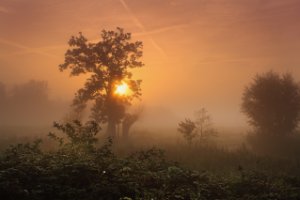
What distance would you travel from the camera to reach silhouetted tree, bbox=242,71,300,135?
37375 millimetres

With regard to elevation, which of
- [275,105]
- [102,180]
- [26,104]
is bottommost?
[102,180]

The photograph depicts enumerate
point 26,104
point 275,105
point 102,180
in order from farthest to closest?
point 26,104
point 275,105
point 102,180

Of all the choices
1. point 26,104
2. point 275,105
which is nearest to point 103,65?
point 275,105

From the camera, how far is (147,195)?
9062 millimetres

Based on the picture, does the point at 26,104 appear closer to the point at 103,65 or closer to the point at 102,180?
the point at 103,65

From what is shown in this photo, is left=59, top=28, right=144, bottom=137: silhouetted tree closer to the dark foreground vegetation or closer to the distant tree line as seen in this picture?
the dark foreground vegetation

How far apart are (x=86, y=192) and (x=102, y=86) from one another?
2965 cm

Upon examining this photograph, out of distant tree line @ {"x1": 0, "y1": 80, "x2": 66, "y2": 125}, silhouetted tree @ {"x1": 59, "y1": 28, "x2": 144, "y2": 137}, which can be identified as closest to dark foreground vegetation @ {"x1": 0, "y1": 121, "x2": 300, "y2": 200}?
silhouetted tree @ {"x1": 59, "y1": 28, "x2": 144, "y2": 137}

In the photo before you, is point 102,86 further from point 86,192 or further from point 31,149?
point 86,192

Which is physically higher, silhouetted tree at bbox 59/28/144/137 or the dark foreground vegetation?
silhouetted tree at bbox 59/28/144/137

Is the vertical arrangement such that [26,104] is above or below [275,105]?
above

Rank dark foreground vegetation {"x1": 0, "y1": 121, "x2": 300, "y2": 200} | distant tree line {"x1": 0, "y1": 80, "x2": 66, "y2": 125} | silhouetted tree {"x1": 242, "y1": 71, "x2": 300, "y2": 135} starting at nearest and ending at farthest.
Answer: dark foreground vegetation {"x1": 0, "y1": 121, "x2": 300, "y2": 200} < silhouetted tree {"x1": 242, "y1": 71, "x2": 300, "y2": 135} < distant tree line {"x1": 0, "y1": 80, "x2": 66, "y2": 125}

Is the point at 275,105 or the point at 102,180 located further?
the point at 275,105

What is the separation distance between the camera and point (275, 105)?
3741 centimetres
